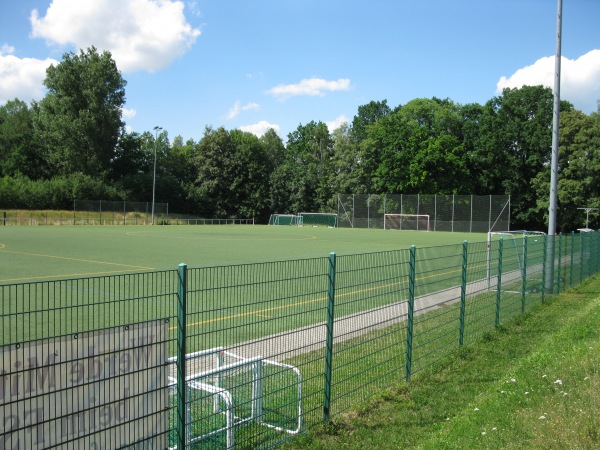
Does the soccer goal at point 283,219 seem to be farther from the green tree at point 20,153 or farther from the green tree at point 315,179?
the green tree at point 20,153

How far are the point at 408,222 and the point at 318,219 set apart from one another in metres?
12.4

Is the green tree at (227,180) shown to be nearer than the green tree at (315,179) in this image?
Yes

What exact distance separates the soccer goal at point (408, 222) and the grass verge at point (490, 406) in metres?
54.2

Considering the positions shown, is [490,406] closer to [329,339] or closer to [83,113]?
[329,339]

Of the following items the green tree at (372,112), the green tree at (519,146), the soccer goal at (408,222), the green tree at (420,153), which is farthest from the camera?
the green tree at (372,112)

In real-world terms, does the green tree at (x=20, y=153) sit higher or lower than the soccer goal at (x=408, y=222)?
higher

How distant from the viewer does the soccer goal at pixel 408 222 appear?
6144 cm

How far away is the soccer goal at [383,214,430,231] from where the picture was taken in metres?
61.4

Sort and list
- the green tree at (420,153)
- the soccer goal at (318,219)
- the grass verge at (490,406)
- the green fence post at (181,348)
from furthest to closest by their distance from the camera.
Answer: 1. the soccer goal at (318,219)
2. the green tree at (420,153)
3. the grass verge at (490,406)
4. the green fence post at (181,348)

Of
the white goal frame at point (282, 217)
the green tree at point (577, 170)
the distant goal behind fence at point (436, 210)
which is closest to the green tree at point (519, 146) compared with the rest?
the green tree at point (577, 170)

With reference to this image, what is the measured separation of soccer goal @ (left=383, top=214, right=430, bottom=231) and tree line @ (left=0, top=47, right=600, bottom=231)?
7638 millimetres

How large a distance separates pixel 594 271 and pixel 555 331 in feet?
34.6

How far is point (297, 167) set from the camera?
80.5 metres

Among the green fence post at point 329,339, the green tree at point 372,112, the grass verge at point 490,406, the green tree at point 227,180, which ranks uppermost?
the green tree at point 372,112
